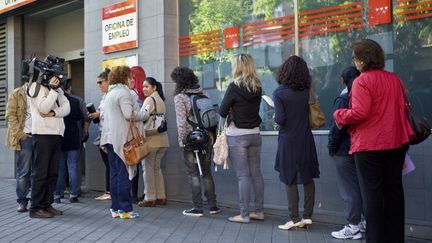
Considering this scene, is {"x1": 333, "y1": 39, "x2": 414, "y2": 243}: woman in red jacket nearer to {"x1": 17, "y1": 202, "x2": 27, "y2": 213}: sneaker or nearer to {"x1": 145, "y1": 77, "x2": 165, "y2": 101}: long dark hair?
{"x1": 145, "y1": 77, "x2": 165, "y2": 101}: long dark hair

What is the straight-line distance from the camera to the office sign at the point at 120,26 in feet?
27.1

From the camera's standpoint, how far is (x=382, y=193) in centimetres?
429

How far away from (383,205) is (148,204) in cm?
377

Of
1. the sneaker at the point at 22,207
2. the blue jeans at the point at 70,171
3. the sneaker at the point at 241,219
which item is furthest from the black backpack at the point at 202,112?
the sneaker at the point at 22,207

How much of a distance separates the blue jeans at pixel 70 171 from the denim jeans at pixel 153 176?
4.17ft

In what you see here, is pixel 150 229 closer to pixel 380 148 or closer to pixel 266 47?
pixel 380 148

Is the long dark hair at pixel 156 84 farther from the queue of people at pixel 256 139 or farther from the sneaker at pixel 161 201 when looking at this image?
the sneaker at pixel 161 201

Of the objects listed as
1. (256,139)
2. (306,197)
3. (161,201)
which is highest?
(256,139)

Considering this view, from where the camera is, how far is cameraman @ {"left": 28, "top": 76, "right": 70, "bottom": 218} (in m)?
6.41

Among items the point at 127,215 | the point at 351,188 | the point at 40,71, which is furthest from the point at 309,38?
the point at 40,71

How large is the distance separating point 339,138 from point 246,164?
1232 millimetres

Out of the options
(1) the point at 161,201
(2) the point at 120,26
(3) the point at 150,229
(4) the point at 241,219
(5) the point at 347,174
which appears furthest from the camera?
(2) the point at 120,26

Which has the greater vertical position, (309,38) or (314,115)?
(309,38)

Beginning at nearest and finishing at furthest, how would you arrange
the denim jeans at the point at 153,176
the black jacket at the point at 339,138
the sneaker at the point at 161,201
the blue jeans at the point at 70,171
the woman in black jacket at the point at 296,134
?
the black jacket at the point at 339,138
the woman in black jacket at the point at 296,134
the denim jeans at the point at 153,176
the sneaker at the point at 161,201
the blue jeans at the point at 70,171
